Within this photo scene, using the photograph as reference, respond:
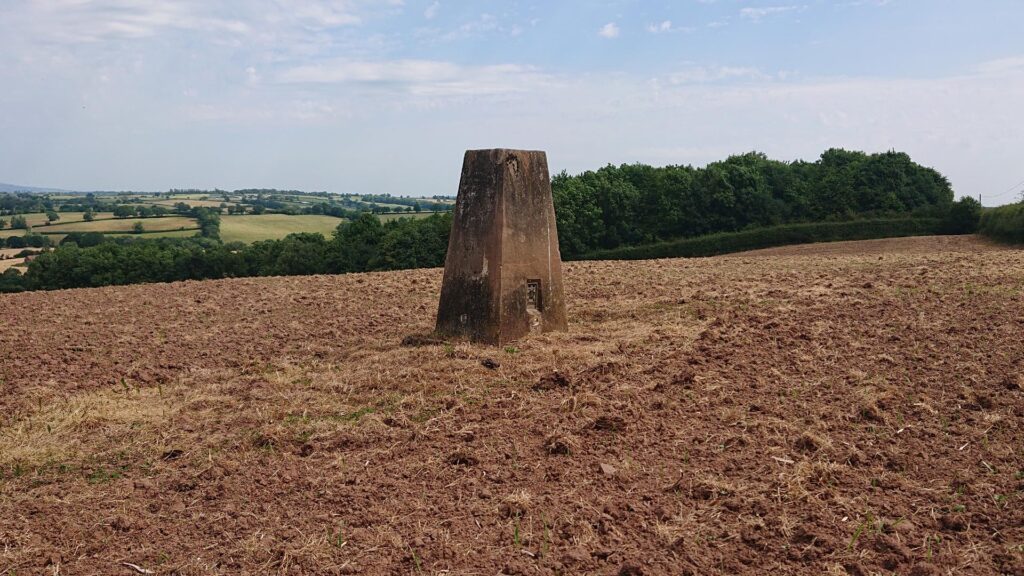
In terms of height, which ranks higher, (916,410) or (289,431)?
(916,410)

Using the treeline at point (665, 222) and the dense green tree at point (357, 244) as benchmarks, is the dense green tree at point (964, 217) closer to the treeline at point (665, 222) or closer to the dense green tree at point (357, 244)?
the treeline at point (665, 222)

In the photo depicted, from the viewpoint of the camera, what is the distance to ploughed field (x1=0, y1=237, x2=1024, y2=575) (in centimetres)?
552

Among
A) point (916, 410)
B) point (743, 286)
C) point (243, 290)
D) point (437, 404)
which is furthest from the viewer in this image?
point (243, 290)

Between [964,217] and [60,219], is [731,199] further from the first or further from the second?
[60,219]

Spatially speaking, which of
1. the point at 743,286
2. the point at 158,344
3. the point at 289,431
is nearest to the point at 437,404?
the point at 289,431

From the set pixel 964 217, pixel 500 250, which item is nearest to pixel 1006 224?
pixel 964 217

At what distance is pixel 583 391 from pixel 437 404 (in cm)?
161

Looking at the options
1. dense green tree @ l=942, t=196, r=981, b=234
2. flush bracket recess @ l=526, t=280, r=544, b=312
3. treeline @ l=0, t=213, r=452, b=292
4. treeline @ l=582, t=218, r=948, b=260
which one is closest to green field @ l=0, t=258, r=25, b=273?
treeline @ l=0, t=213, r=452, b=292

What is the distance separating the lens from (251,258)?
43.4 metres

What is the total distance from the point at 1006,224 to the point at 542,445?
34.7m

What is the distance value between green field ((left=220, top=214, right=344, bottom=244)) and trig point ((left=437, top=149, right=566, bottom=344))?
55075 millimetres

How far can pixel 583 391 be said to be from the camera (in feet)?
29.0

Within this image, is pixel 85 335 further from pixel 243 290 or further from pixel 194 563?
pixel 194 563

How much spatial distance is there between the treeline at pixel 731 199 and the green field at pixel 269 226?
2450cm
